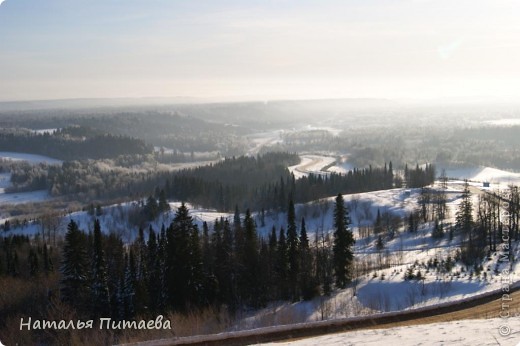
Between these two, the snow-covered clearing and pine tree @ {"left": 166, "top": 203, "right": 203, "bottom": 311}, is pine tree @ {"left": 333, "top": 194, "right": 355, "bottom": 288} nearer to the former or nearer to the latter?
the snow-covered clearing

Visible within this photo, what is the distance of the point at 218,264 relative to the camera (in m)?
43.6

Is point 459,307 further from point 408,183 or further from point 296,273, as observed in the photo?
point 408,183

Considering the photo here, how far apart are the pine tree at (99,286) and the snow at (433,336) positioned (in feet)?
77.3

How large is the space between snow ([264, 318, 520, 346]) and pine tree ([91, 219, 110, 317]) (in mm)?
23559

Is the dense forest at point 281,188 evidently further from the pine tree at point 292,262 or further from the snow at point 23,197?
the snow at point 23,197

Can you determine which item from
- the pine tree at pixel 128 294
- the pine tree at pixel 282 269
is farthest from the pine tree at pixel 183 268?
the pine tree at pixel 282 269

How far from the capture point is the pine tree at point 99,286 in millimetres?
38438

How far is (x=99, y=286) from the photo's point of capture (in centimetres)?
3938

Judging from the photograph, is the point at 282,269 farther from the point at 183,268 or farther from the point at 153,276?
the point at 153,276

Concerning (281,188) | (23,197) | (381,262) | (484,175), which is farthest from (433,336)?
(23,197)

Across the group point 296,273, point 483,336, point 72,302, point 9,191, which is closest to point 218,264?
point 296,273

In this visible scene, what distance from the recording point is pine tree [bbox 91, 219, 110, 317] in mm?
38438

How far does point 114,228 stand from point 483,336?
91.4 m

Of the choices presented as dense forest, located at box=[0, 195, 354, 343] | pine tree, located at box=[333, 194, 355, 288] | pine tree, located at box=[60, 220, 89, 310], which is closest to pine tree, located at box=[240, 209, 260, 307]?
dense forest, located at box=[0, 195, 354, 343]
